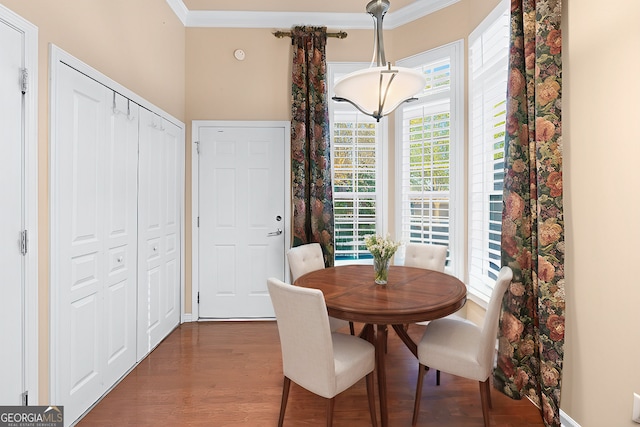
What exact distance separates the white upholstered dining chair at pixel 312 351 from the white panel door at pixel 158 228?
157cm

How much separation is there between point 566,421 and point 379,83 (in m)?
2.24

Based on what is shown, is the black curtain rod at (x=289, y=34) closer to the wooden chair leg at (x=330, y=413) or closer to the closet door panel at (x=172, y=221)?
the closet door panel at (x=172, y=221)

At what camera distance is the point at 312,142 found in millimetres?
3363

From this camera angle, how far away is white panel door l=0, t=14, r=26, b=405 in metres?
1.49

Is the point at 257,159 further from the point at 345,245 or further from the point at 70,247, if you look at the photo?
the point at 70,247

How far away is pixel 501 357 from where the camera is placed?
2188 millimetres

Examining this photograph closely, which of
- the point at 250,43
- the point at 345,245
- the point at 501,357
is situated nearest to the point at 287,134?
the point at 250,43

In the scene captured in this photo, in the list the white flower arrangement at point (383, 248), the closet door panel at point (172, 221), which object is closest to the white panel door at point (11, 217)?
the closet door panel at point (172, 221)

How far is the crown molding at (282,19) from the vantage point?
11.3ft

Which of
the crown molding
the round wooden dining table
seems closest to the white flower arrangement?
the round wooden dining table

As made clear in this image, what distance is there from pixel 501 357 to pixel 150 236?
2885 millimetres

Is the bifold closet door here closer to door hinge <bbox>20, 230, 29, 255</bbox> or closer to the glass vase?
door hinge <bbox>20, 230, 29, 255</bbox>

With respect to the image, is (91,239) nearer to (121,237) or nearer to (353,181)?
(121,237)

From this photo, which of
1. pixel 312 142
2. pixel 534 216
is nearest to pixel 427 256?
pixel 534 216
